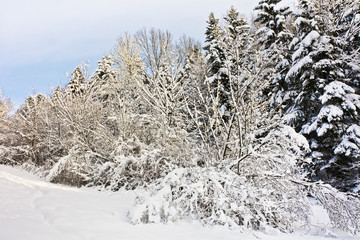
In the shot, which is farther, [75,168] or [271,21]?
[271,21]

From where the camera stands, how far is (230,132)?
612 centimetres

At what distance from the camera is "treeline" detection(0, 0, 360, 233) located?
178 inches

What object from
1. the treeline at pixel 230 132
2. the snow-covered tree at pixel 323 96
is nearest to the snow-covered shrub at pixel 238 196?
the treeline at pixel 230 132

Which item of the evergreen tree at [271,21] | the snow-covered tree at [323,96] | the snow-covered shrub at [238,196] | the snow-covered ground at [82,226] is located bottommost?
the snow-covered ground at [82,226]

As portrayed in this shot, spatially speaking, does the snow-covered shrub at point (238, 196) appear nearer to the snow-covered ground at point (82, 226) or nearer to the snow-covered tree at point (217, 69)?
the snow-covered ground at point (82, 226)

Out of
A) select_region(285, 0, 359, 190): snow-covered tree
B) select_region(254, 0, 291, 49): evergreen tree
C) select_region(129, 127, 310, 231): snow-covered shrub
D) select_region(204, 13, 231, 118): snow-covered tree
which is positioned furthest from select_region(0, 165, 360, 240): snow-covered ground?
select_region(254, 0, 291, 49): evergreen tree

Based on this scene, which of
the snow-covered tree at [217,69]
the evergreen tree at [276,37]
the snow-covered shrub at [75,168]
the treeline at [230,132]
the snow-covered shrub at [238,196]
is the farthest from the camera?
the snow-covered tree at [217,69]

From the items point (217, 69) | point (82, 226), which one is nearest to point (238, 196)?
point (82, 226)

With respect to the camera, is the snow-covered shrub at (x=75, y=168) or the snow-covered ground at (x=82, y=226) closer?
the snow-covered ground at (x=82, y=226)

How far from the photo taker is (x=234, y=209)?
4.02m

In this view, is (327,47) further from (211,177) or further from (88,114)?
(88,114)

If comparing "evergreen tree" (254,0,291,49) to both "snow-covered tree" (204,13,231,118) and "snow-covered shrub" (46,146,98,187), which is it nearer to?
"snow-covered tree" (204,13,231,118)

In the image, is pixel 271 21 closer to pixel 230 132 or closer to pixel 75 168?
pixel 230 132

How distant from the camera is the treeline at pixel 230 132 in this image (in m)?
4.52
